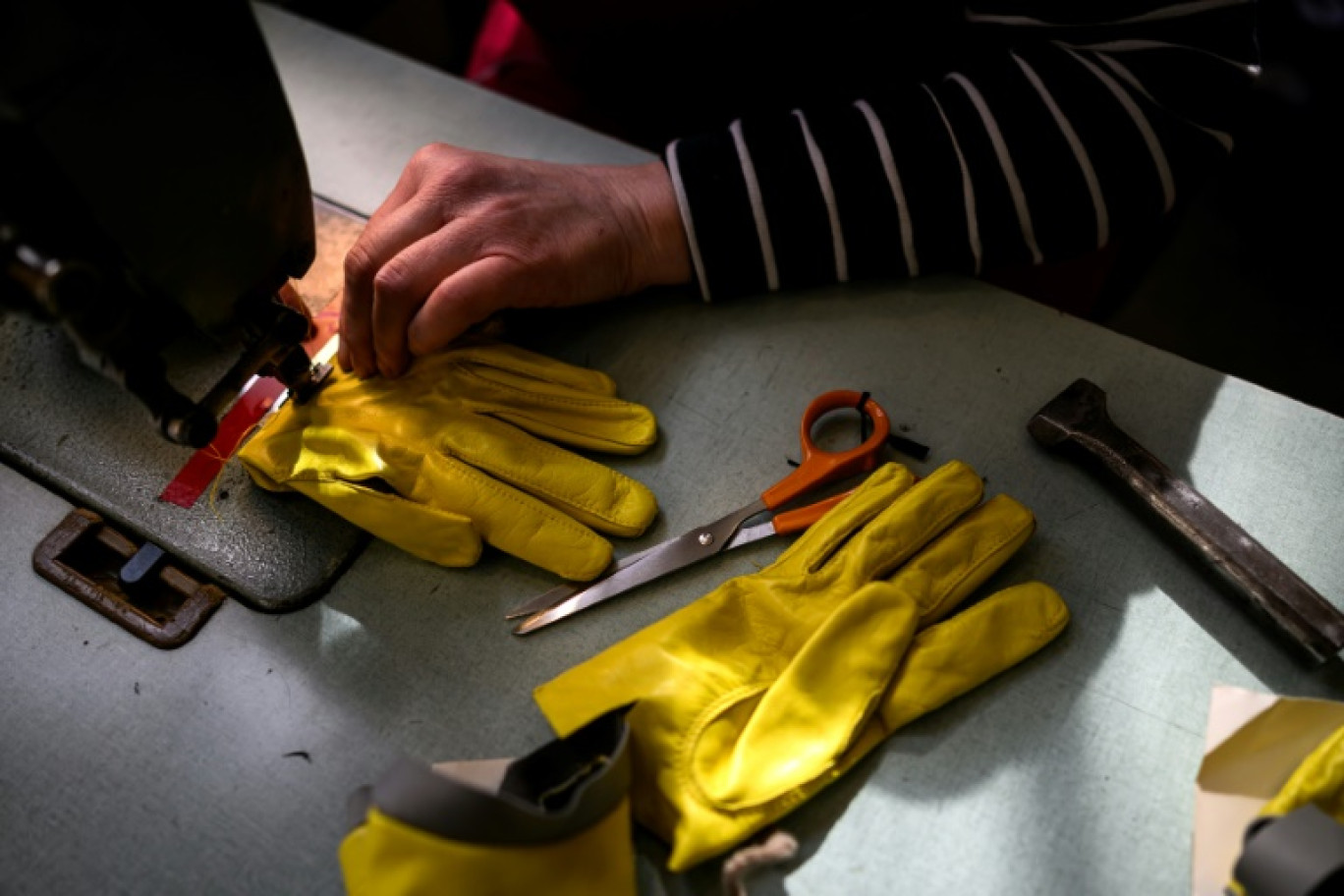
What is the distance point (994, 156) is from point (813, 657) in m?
0.58

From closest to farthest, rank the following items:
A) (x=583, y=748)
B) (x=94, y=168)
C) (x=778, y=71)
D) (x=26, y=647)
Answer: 1. (x=94, y=168)
2. (x=583, y=748)
3. (x=26, y=647)
4. (x=778, y=71)

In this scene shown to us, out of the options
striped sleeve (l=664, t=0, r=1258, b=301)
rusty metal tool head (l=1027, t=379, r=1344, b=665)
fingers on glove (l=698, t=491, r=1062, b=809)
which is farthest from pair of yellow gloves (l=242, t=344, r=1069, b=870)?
striped sleeve (l=664, t=0, r=1258, b=301)

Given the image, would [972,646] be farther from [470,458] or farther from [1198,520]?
[470,458]

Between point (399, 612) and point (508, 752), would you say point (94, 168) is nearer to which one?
point (399, 612)

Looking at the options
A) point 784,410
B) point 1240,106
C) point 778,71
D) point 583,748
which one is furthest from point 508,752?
point 1240,106

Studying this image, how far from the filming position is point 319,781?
0.76 metres

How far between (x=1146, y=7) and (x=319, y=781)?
1125 mm

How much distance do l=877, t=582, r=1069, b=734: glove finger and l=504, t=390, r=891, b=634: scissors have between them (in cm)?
16

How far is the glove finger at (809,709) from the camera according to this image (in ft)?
2.34

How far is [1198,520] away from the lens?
0.81m

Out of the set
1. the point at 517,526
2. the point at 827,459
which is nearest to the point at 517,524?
the point at 517,526

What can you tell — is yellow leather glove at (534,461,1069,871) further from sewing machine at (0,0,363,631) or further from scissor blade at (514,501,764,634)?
sewing machine at (0,0,363,631)

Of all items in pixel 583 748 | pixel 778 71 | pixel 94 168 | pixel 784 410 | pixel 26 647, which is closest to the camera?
pixel 94 168

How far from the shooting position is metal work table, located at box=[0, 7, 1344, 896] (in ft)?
2.39
